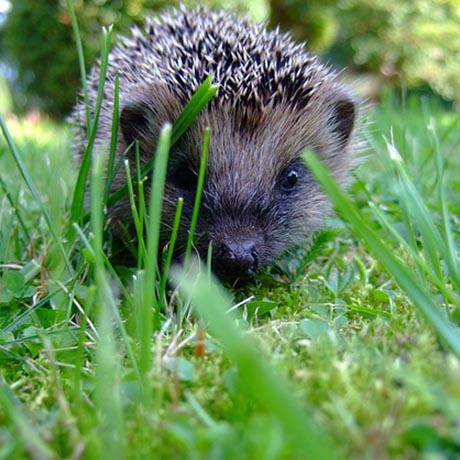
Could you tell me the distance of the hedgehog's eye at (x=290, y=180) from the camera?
195 centimetres

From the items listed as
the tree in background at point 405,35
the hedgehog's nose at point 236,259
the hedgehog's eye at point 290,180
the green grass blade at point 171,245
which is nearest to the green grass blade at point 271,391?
the green grass blade at point 171,245

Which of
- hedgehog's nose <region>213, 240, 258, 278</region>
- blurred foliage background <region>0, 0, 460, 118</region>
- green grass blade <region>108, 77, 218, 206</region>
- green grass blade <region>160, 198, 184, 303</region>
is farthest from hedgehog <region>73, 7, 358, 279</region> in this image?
blurred foliage background <region>0, 0, 460, 118</region>

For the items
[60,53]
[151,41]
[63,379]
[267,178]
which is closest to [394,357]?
[63,379]

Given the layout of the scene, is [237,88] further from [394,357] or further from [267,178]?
[394,357]

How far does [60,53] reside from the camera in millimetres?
9227

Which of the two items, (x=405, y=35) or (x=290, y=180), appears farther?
(x=405, y=35)

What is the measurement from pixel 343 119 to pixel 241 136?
0.59 metres

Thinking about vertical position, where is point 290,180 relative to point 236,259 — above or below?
above

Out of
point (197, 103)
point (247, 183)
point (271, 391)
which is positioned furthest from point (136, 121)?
point (271, 391)

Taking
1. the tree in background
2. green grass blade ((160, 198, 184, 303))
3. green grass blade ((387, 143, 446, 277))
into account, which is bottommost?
green grass blade ((160, 198, 184, 303))

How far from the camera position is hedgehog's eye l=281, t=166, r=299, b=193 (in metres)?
1.95

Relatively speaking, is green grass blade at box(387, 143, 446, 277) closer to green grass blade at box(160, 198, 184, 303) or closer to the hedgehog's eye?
green grass blade at box(160, 198, 184, 303)

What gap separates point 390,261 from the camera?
97 cm

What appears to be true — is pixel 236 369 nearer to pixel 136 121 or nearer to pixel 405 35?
pixel 136 121
